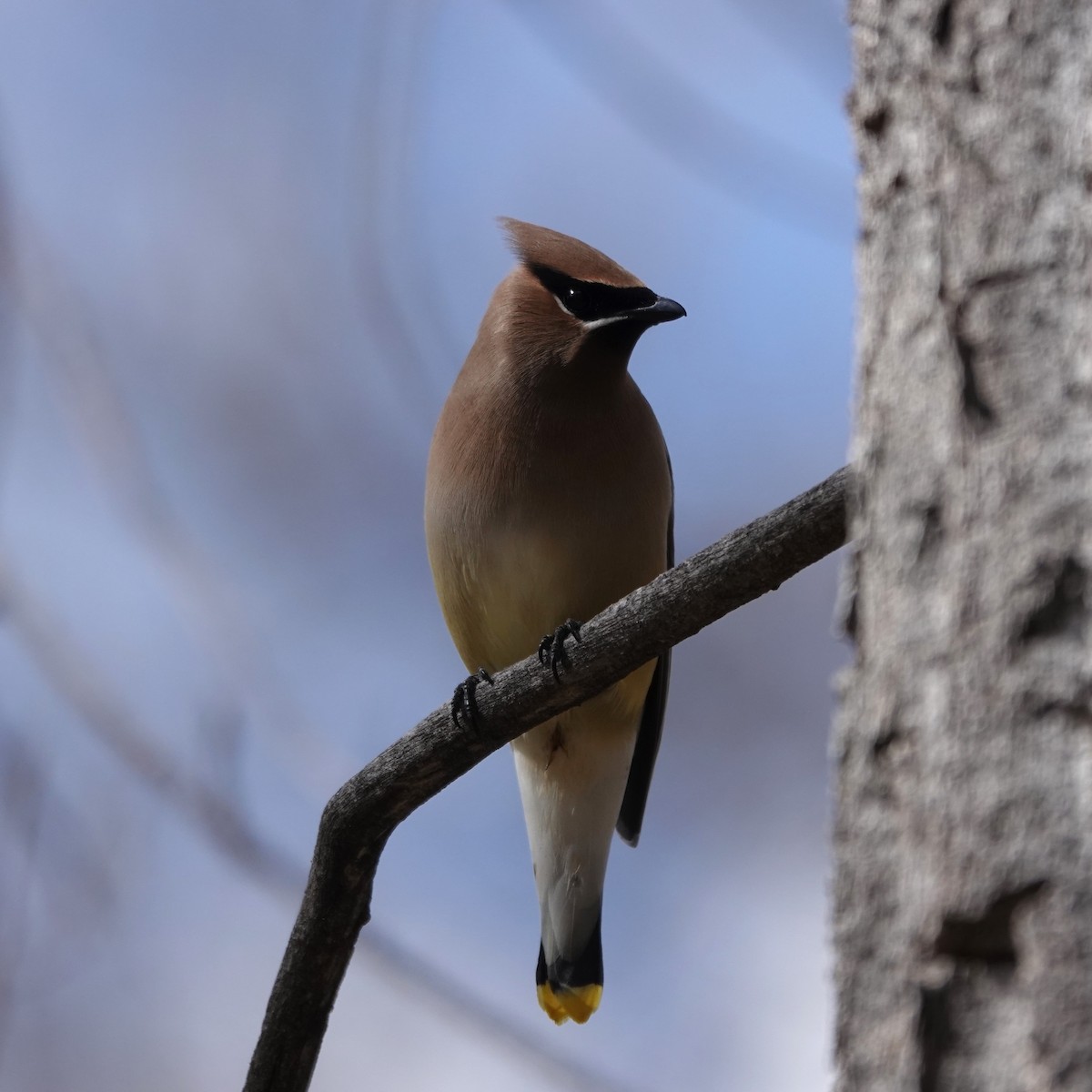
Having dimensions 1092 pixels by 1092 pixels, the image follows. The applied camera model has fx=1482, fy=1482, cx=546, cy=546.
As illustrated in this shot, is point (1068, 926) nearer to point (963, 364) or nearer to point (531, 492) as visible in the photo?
point (963, 364)

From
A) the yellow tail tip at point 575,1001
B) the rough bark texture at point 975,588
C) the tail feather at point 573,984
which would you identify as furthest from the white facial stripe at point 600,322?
the rough bark texture at point 975,588

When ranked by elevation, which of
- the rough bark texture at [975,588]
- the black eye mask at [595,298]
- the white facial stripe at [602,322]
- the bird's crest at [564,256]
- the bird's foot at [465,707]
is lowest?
the rough bark texture at [975,588]

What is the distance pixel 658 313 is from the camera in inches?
152

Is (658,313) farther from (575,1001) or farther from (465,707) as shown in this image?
(575,1001)

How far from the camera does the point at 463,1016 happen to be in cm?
305

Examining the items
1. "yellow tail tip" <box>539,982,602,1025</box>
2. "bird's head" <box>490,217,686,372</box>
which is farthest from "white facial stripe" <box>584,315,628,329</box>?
"yellow tail tip" <box>539,982,602,1025</box>

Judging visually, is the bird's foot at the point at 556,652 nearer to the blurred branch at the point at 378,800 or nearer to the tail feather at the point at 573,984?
the blurred branch at the point at 378,800

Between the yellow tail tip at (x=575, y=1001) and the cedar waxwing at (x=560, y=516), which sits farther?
the yellow tail tip at (x=575, y=1001)

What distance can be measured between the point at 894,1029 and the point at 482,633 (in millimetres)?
2709

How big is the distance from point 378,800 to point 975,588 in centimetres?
167

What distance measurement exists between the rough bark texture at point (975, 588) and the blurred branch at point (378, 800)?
1107 millimetres

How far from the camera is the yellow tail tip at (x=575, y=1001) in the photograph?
13.7ft

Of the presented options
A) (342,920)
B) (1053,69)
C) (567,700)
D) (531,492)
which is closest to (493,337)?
(531,492)

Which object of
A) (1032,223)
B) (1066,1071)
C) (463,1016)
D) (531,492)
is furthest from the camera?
(531,492)
